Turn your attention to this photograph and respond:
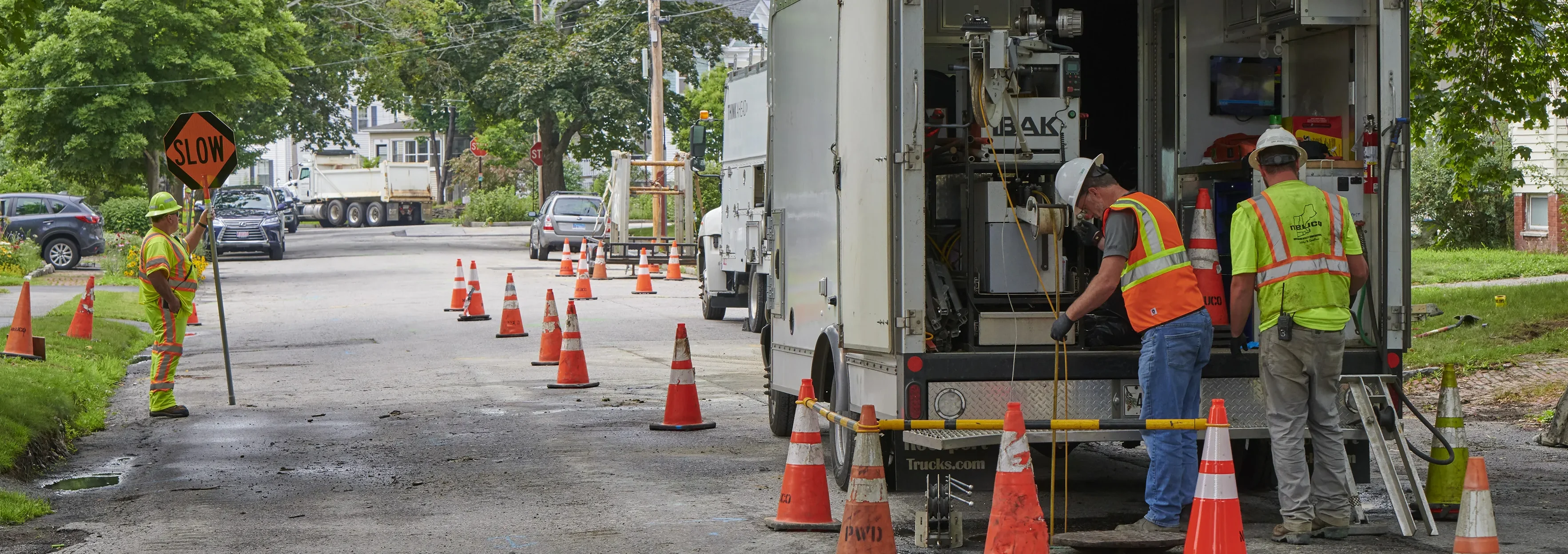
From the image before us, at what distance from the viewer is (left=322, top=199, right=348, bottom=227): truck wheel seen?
6450 cm

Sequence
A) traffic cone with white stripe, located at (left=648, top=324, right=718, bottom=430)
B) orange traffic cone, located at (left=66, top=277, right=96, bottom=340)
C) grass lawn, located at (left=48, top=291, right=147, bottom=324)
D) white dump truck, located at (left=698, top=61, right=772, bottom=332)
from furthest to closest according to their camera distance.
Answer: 1. grass lawn, located at (left=48, top=291, right=147, bottom=324)
2. white dump truck, located at (left=698, top=61, right=772, bottom=332)
3. orange traffic cone, located at (left=66, top=277, right=96, bottom=340)
4. traffic cone with white stripe, located at (left=648, top=324, right=718, bottom=430)

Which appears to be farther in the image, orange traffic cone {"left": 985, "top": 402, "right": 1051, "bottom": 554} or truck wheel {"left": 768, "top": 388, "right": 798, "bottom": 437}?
truck wheel {"left": 768, "top": 388, "right": 798, "bottom": 437}

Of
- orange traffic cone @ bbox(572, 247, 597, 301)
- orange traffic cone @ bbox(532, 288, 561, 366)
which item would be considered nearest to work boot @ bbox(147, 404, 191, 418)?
orange traffic cone @ bbox(532, 288, 561, 366)

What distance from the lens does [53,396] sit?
11.3 meters

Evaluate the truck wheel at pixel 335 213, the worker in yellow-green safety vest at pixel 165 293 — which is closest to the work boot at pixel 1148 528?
the worker in yellow-green safety vest at pixel 165 293

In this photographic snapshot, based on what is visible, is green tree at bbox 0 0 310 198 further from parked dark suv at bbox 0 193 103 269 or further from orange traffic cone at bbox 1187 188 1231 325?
orange traffic cone at bbox 1187 188 1231 325

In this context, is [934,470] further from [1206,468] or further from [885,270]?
[1206,468]

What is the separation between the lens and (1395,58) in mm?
7059

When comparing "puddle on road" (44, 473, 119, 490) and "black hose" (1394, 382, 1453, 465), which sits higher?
"black hose" (1394, 382, 1453, 465)

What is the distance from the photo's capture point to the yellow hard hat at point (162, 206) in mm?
11867

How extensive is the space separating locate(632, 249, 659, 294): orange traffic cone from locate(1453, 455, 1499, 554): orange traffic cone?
20086 mm

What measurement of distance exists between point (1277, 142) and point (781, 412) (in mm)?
4437

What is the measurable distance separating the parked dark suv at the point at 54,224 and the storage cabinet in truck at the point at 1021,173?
980 inches

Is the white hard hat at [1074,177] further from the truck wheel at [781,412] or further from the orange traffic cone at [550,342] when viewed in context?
the orange traffic cone at [550,342]
